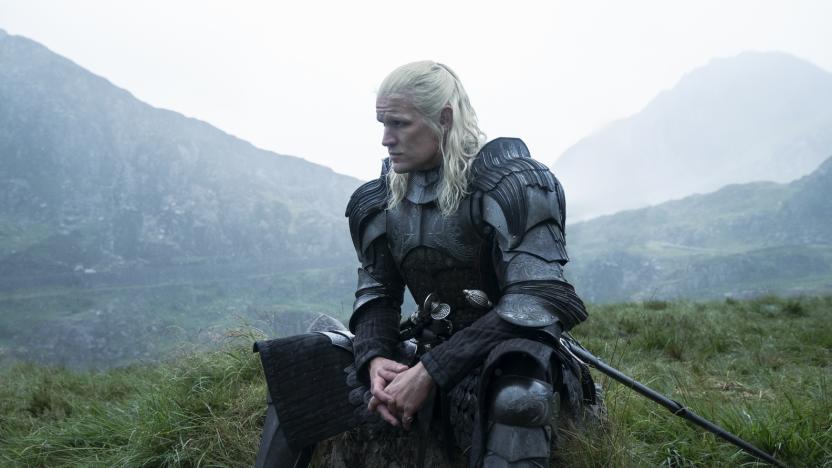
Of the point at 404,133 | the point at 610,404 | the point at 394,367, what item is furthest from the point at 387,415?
the point at 610,404

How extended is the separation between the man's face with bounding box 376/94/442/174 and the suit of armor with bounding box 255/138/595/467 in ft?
0.45

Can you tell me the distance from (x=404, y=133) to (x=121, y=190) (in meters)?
21.9

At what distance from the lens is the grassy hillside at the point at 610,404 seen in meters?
2.95

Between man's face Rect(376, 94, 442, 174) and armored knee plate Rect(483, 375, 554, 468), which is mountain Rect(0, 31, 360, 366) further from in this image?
armored knee plate Rect(483, 375, 554, 468)

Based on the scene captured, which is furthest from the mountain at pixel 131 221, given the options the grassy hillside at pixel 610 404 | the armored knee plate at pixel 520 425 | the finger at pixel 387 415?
the armored knee plate at pixel 520 425

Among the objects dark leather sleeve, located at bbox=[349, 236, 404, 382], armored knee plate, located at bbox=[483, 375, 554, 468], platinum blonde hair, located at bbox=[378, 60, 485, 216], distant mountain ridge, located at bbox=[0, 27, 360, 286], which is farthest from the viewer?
distant mountain ridge, located at bbox=[0, 27, 360, 286]

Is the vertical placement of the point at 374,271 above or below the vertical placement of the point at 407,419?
above

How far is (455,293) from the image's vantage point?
2682 millimetres

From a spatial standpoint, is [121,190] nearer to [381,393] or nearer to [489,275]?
[489,275]

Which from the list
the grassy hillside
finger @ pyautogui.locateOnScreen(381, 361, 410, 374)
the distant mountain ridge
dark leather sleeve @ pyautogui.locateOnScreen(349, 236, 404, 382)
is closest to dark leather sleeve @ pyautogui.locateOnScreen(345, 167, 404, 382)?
dark leather sleeve @ pyautogui.locateOnScreen(349, 236, 404, 382)

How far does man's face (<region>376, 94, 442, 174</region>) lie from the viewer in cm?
258

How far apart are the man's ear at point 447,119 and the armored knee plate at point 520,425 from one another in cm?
116

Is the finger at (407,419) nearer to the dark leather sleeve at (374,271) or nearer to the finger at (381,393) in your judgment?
the finger at (381,393)

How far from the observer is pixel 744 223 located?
1088 inches
